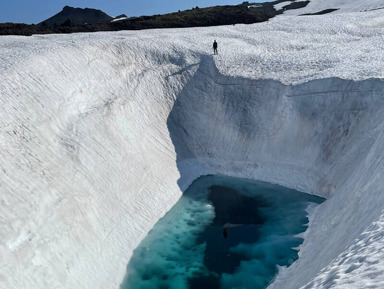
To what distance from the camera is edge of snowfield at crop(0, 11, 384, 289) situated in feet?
53.8

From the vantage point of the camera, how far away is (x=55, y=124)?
2211 centimetres

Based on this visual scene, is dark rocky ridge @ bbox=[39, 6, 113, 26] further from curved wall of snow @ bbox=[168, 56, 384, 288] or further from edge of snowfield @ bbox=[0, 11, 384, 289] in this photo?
curved wall of snow @ bbox=[168, 56, 384, 288]

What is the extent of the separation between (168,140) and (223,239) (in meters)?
10.3

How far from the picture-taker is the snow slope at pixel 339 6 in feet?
221

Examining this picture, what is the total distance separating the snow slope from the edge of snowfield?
3307 centimetres

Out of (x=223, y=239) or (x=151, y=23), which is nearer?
(x=223, y=239)

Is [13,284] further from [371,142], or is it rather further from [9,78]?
[371,142]

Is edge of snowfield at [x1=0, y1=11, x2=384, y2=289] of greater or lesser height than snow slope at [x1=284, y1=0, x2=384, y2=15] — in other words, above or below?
below

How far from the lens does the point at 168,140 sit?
96.4 ft

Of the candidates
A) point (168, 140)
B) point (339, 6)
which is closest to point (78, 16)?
point (339, 6)

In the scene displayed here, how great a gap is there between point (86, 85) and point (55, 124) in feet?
17.7

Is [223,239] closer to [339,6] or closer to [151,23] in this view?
[151,23]

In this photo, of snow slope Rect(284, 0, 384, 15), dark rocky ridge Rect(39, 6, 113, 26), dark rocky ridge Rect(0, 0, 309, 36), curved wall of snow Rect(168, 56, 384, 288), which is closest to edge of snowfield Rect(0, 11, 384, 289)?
curved wall of snow Rect(168, 56, 384, 288)

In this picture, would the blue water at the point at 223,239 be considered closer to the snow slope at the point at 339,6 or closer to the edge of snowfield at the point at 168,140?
the edge of snowfield at the point at 168,140
